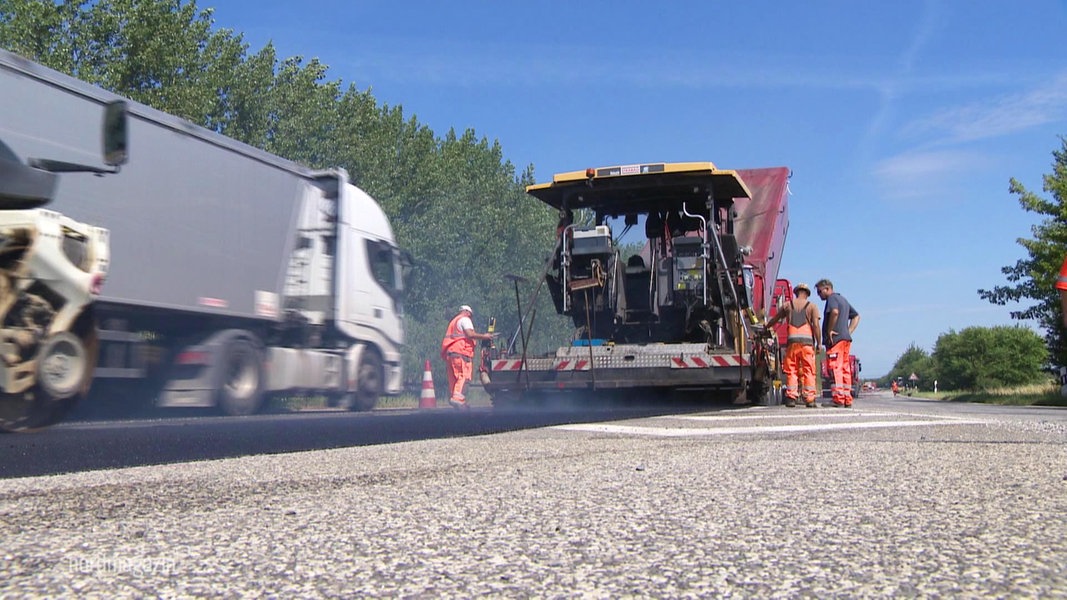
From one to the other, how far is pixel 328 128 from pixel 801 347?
42.9 feet

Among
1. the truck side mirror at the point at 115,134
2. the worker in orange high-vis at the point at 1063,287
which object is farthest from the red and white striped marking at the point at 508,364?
the worker in orange high-vis at the point at 1063,287

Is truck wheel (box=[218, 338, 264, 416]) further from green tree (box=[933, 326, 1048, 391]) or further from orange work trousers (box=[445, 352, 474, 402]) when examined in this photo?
green tree (box=[933, 326, 1048, 391])

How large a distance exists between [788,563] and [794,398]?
8.97 m

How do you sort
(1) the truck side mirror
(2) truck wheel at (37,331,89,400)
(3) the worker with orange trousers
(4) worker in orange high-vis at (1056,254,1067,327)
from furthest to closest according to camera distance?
1. (3) the worker with orange trousers
2. (1) the truck side mirror
3. (2) truck wheel at (37,331,89,400)
4. (4) worker in orange high-vis at (1056,254,1067,327)

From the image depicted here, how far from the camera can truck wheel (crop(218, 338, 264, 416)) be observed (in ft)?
37.2

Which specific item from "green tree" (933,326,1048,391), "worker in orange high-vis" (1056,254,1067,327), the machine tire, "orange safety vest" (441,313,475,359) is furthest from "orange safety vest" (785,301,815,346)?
"green tree" (933,326,1048,391)

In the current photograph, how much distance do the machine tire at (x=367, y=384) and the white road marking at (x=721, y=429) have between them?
24.2 feet

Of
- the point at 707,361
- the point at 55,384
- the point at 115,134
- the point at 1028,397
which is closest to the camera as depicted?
the point at 55,384

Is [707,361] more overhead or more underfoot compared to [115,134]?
more underfoot

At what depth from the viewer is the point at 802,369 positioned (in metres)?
10.9

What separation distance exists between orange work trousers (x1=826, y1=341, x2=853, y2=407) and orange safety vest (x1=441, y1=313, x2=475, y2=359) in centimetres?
515

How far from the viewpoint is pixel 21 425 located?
7.58m

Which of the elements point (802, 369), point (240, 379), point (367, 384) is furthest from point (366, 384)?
point (802, 369)

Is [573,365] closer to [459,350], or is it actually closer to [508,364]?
[508,364]
